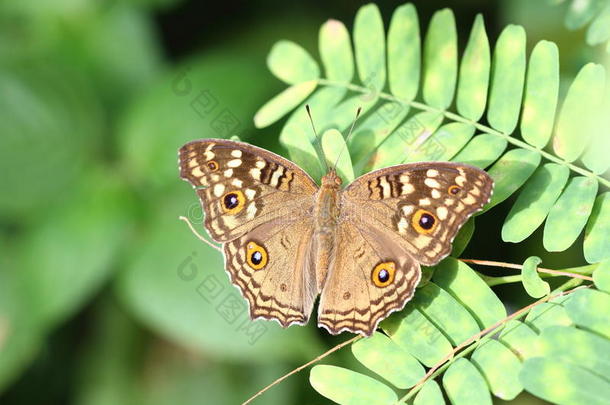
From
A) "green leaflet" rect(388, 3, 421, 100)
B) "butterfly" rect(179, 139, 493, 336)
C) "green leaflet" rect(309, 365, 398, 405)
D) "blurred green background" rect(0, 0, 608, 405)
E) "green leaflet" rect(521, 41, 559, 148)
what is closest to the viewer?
"green leaflet" rect(309, 365, 398, 405)

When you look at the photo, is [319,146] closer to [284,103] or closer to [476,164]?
[284,103]

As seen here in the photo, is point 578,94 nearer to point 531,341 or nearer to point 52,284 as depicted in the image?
point 531,341

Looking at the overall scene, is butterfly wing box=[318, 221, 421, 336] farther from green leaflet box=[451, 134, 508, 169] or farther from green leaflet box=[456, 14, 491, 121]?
green leaflet box=[456, 14, 491, 121]

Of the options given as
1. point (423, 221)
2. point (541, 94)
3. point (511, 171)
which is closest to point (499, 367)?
point (423, 221)

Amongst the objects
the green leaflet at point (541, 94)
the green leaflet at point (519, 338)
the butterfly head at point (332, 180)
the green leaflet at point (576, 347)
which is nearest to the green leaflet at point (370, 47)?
the butterfly head at point (332, 180)

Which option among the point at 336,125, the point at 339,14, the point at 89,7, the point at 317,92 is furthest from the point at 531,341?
the point at 89,7

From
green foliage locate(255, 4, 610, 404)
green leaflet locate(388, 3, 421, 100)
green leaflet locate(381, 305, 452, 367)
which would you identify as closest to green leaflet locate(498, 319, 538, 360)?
green foliage locate(255, 4, 610, 404)
